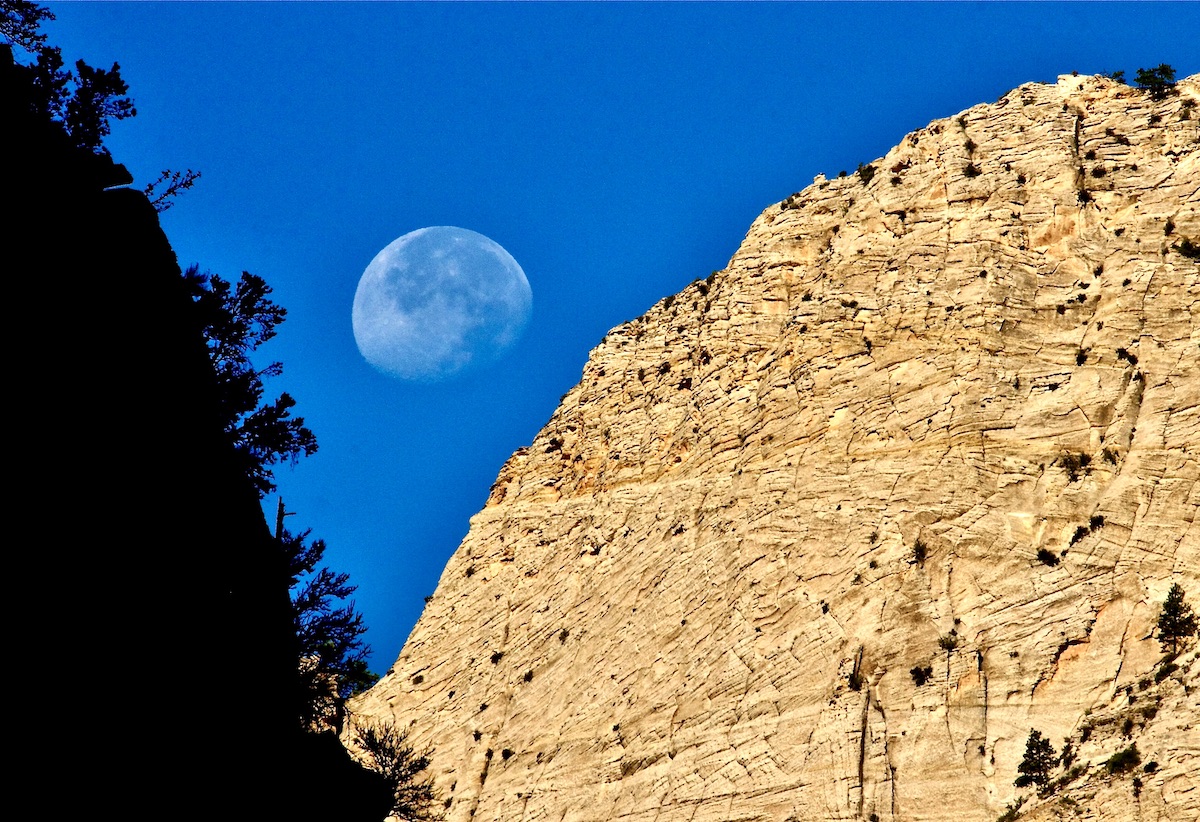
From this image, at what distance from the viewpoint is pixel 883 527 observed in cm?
3888

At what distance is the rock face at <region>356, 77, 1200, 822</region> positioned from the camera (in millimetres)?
33281

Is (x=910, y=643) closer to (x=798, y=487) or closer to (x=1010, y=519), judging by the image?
(x=1010, y=519)

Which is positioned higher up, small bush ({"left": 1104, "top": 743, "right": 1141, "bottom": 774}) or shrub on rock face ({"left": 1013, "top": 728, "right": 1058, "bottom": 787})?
shrub on rock face ({"left": 1013, "top": 728, "right": 1058, "bottom": 787})

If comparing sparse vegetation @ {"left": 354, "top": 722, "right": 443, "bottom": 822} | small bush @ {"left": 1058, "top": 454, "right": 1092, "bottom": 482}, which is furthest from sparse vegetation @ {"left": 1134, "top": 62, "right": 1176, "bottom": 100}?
sparse vegetation @ {"left": 354, "top": 722, "right": 443, "bottom": 822}

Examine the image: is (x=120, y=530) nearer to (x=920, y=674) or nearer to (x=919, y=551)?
(x=920, y=674)

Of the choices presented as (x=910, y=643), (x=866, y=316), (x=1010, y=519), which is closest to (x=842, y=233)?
(x=866, y=316)

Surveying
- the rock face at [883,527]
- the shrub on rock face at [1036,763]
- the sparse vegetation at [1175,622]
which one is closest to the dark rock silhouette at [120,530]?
the shrub on rock face at [1036,763]

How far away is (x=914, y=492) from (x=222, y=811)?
28.0 metres

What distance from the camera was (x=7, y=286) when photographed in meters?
12.9

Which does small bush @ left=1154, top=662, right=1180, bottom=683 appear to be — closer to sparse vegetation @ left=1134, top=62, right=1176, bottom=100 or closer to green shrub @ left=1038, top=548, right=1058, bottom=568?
green shrub @ left=1038, top=548, right=1058, bottom=568

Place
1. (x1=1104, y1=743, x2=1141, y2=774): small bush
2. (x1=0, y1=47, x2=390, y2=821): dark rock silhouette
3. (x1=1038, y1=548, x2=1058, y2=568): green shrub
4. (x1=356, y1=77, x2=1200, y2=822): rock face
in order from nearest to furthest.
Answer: (x1=0, y1=47, x2=390, y2=821): dark rock silhouette < (x1=1104, y1=743, x2=1141, y2=774): small bush < (x1=356, y1=77, x2=1200, y2=822): rock face < (x1=1038, y1=548, x2=1058, y2=568): green shrub

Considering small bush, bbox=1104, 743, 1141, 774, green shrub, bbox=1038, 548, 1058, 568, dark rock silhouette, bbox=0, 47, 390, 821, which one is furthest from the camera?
green shrub, bbox=1038, 548, 1058, 568

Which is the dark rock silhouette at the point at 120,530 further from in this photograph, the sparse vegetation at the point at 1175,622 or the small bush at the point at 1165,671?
the sparse vegetation at the point at 1175,622

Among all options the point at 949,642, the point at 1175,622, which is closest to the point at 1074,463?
the point at 1175,622
